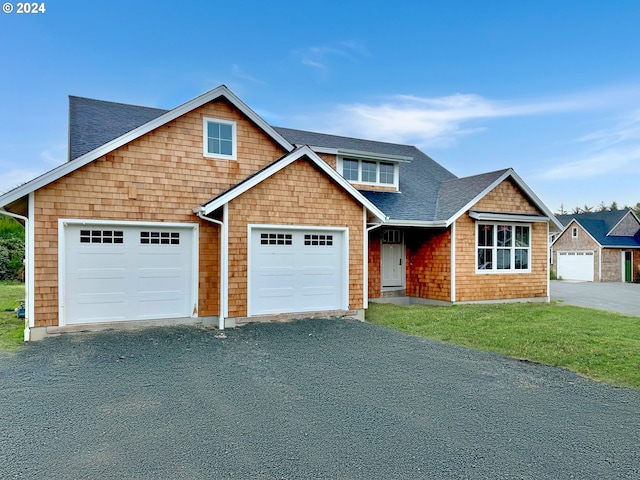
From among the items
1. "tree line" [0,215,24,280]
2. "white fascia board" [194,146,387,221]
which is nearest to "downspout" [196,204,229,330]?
"white fascia board" [194,146,387,221]

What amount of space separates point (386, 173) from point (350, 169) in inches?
58.3

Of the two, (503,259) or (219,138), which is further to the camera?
(503,259)

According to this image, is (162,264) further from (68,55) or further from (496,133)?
(496,133)

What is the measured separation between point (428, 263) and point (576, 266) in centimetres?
2240

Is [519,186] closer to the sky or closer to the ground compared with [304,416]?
closer to the sky

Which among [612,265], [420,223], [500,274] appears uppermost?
[420,223]

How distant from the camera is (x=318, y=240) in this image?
10594 millimetres

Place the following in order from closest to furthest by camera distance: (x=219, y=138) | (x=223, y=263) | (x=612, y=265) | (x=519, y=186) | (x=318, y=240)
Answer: (x=223, y=263) < (x=219, y=138) < (x=318, y=240) < (x=519, y=186) < (x=612, y=265)

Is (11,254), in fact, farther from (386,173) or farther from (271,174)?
(386,173)

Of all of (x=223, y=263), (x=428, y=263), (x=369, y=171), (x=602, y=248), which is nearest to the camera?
(x=223, y=263)

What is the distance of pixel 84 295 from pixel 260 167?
505cm

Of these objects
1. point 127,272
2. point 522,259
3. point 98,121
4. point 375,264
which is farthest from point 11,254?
point 522,259

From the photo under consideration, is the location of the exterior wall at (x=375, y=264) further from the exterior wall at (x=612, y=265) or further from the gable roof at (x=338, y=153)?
the exterior wall at (x=612, y=265)

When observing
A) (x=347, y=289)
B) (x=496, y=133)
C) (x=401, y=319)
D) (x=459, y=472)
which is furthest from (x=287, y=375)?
(x=496, y=133)
